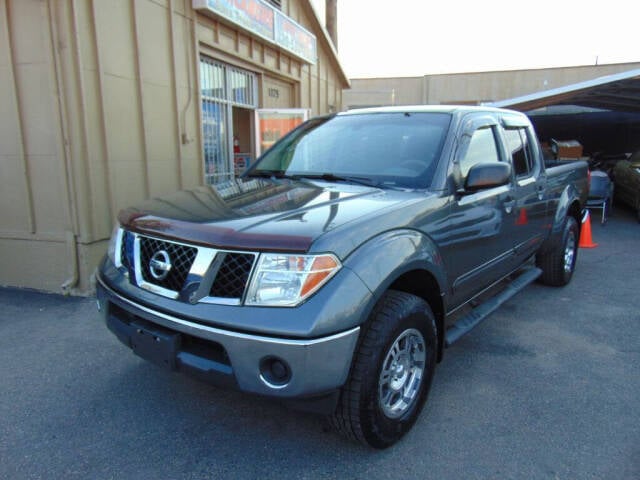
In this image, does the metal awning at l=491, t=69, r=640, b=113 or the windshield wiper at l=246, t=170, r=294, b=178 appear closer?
the windshield wiper at l=246, t=170, r=294, b=178

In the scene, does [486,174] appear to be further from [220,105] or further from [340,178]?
[220,105]

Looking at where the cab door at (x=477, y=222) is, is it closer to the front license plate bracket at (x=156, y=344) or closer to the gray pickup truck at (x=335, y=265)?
the gray pickup truck at (x=335, y=265)

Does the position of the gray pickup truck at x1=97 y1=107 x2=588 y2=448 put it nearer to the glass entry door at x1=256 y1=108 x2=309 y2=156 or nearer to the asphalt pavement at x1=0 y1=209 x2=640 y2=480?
the asphalt pavement at x1=0 y1=209 x2=640 y2=480

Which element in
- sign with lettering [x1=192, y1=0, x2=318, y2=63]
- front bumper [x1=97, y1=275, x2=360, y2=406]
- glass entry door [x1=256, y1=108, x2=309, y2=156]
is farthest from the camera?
glass entry door [x1=256, y1=108, x2=309, y2=156]

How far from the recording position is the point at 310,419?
9.34ft

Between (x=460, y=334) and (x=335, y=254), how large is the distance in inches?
54.7

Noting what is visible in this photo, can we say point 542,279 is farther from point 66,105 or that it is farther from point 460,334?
point 66,105

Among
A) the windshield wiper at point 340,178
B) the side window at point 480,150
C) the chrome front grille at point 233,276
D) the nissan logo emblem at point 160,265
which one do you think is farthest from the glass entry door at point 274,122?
the chrome front grille at point 233,276

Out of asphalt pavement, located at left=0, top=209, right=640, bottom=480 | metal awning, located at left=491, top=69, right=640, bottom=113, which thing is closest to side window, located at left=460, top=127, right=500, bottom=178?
asphalt pavement, located at left=0, top=209, right=640, bottom=480

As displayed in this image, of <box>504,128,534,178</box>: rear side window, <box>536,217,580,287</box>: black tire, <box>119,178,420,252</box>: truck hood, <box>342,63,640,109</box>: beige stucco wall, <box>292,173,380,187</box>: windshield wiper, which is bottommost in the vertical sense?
<box>536,217,580,287</box>: black tire

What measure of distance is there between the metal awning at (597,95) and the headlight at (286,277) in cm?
1013

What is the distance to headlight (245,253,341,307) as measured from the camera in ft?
6.77

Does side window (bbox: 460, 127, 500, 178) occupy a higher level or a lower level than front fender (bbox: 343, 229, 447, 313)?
higher

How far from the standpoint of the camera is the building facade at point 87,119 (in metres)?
4.79
